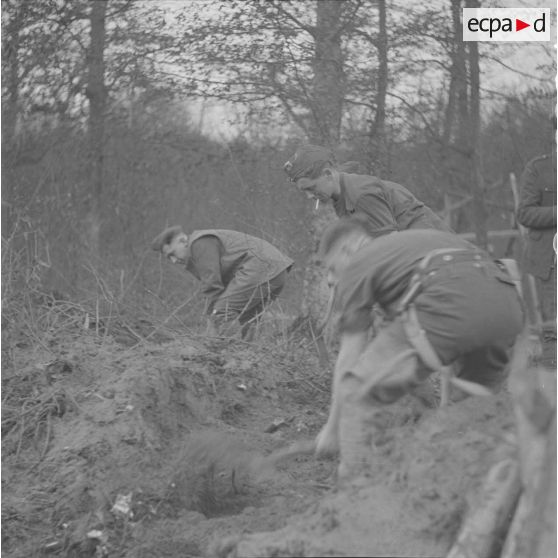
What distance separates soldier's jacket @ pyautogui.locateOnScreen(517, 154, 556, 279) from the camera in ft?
25.1

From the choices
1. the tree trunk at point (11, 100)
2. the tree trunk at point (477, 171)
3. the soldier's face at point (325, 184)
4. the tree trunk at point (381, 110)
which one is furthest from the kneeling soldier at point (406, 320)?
the tree trunk at point (11, 100)

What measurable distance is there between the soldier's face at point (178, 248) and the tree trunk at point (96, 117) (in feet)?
13.8

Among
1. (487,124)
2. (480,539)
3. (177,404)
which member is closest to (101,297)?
(177,404)

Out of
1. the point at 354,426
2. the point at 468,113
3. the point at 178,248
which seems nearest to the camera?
the point at 354,426

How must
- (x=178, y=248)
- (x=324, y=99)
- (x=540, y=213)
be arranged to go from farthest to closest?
(x=324, y=99) < (x=178, y=248) < (x=540, y=213)

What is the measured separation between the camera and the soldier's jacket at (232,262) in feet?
25.2

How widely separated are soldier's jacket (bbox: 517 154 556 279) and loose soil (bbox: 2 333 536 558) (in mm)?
2158

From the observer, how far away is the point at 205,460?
5074mm

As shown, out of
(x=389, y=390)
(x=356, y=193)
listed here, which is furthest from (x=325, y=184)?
(x=389, y=390)

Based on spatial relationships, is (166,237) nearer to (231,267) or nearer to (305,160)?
(231,267)

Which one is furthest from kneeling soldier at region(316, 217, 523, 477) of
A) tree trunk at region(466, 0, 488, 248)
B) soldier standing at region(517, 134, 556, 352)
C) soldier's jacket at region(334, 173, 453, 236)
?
tree trunk at region(466, 0, 488, 248)

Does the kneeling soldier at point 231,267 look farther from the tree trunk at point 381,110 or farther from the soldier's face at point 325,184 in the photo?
the tree trunk at point 381,110

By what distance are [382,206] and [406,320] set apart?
169 centimetres

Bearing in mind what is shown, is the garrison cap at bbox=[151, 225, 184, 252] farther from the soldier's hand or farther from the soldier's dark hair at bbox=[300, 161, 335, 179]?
the soldier's hand
